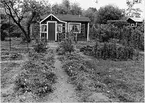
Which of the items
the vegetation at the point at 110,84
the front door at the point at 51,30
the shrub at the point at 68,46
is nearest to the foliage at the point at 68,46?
the shrub at the point at 68,46

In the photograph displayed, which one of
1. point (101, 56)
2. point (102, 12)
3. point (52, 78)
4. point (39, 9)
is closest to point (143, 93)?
point (52, 78)

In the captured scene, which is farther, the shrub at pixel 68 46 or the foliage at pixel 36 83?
the shrub at pixel 68 46

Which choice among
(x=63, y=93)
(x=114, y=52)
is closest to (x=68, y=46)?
(x=114, y=52)

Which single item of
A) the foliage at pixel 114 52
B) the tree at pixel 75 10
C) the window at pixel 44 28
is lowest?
the foliage at pixel 114 52

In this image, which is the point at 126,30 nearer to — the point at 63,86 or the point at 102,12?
the point at 63,86

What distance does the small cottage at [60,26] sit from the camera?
55.9ft

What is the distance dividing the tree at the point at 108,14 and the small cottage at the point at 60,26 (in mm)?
8780

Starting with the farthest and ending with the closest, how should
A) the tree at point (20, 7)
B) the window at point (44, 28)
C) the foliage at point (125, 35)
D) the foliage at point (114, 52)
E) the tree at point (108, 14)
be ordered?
the tree at point (108, 14), the window at point (44, 28), the tree at point (20, 7), the foliage at point (125, 35), the foliage at point (114, 52)

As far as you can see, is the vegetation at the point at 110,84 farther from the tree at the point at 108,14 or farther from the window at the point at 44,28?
the tree at the point at 108,14

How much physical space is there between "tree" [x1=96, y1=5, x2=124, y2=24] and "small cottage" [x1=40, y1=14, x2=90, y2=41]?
8.78 m

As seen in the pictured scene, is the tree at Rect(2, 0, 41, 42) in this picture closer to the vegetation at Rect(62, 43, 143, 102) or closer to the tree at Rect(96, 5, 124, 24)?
the vegetation at Rect(62, 43, 143, 102)

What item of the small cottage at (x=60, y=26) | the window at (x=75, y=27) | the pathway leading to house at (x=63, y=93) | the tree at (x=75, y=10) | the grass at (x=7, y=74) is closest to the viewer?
the pathway leading to house at (x=63, y=93)

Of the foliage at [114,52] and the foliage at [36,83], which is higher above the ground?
the foliage at [114,52]

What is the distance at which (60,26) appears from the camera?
57.0 ft
